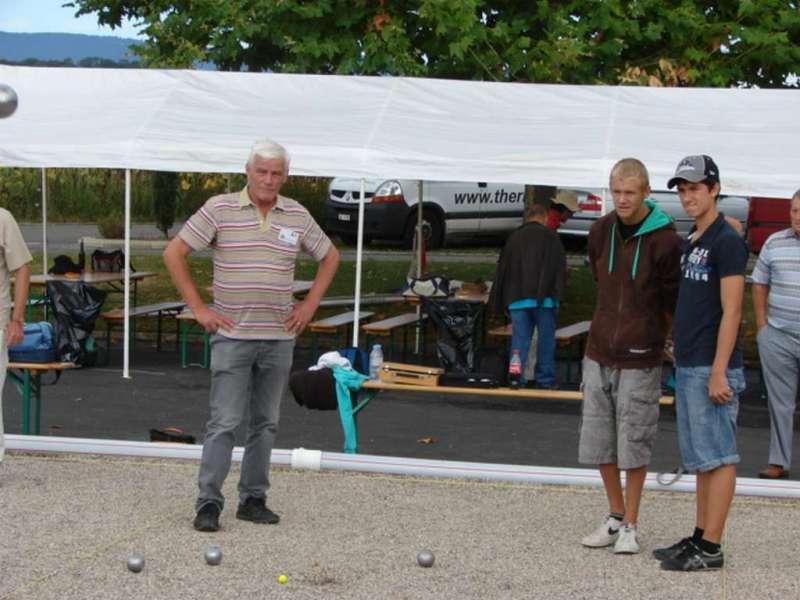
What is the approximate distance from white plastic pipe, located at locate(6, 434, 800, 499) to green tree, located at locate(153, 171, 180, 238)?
1713 centimetres

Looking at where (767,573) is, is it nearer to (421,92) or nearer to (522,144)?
(522,144)

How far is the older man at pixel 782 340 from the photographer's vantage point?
30.1 feet

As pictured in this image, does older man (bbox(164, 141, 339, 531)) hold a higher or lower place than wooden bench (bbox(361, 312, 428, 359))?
higher

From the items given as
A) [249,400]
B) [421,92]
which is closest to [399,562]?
[249,400]

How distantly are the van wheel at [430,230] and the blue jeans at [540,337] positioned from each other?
11.9m

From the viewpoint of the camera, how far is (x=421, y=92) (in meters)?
14.3

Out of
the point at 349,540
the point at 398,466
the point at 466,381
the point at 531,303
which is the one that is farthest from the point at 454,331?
the point at 349,540

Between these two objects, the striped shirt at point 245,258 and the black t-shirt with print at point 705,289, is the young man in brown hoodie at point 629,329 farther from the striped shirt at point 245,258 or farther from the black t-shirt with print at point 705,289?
the striped shirt at point 245,258

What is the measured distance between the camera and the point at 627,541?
21.9ft

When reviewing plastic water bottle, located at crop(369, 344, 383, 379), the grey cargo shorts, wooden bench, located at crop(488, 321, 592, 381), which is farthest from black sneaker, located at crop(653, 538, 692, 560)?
wooden bench, located at crop(488, 321, 592, 381)

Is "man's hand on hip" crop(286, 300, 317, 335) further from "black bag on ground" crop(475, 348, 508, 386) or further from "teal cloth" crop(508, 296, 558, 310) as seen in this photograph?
"black bag on ground" crop(475, 348, 508, 386)

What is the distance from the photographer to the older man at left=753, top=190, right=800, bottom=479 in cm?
917

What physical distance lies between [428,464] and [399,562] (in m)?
1.94

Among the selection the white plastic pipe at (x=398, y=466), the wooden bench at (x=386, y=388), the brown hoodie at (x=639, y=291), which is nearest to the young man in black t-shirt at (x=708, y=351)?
the brown hoodie at (x=639, y=291)
